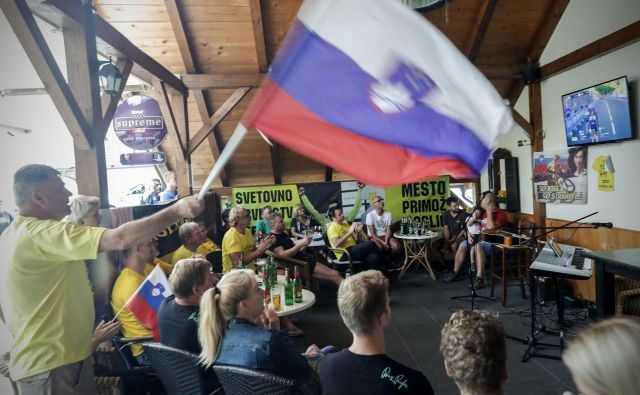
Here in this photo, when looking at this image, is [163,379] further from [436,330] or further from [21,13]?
[436,330]

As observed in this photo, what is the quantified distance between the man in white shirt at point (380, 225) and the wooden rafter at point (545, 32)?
335 centimetres

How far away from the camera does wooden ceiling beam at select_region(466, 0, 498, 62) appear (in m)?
6.10

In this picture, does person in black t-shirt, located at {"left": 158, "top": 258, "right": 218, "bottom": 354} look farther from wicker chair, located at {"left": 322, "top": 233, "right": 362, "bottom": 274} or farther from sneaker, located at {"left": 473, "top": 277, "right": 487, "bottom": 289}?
sneaker, located at {"left": 473, "top": 277, "right": 487, "bottom": 289}

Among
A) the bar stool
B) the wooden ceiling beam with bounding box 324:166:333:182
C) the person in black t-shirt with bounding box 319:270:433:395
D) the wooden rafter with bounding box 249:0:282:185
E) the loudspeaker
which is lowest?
the bar stool

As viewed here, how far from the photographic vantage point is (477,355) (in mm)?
1409

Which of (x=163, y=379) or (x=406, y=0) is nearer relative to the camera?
(x=163, y=379)

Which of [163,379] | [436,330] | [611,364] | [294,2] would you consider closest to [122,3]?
[294,2]

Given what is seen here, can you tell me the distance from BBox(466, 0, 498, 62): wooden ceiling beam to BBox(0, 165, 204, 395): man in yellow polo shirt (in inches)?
245

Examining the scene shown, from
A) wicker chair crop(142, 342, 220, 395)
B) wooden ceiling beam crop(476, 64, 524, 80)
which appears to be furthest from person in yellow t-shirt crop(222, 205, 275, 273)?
wooden ceiling beam crop(476, 64, 524, 80)

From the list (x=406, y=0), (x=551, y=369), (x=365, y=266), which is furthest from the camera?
(x=365, y=266)

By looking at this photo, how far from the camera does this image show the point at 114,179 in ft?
30.8

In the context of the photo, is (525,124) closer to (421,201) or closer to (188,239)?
(421,201)

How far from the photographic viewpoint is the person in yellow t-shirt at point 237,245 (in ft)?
15.1

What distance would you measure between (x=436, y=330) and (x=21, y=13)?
4729 mm
